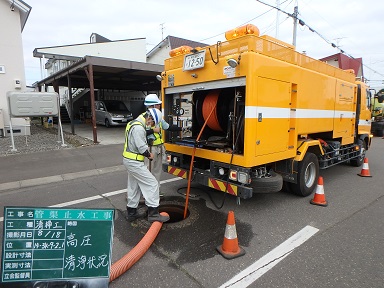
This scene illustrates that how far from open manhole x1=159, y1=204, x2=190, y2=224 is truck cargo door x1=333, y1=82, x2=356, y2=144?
13.1ft

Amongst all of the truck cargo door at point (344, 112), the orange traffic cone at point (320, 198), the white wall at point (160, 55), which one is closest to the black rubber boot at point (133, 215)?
the orange traffic cone at point (320, 198)

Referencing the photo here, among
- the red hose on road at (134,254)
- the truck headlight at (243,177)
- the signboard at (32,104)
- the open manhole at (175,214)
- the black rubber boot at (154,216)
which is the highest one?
the signboard at (32,104)

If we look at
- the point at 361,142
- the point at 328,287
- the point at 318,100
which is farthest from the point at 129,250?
the point at 361,142

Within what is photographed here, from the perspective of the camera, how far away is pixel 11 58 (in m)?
12.2

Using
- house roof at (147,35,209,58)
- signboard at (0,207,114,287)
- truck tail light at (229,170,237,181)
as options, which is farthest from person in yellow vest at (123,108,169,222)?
house roof at (147,35,209,58)

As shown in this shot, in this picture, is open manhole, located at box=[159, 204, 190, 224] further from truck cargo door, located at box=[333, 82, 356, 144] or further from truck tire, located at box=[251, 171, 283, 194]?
truck cargo door, located at box=[333, 82, 356, 144]

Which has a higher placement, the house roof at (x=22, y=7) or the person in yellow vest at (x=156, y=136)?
the house roof at (x=22, y=7)

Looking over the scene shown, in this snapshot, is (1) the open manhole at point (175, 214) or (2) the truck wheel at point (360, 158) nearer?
(1) the open manhole at point (175, 214)

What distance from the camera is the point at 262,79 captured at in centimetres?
364

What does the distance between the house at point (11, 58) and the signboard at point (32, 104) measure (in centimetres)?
334

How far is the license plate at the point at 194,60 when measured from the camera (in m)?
4.16

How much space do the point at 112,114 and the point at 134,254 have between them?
15.2 meters

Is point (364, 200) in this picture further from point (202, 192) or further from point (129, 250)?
point (129, 250)

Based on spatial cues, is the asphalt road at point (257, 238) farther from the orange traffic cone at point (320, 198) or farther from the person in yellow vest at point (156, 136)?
the person in yellow vest at point (156, 136)
